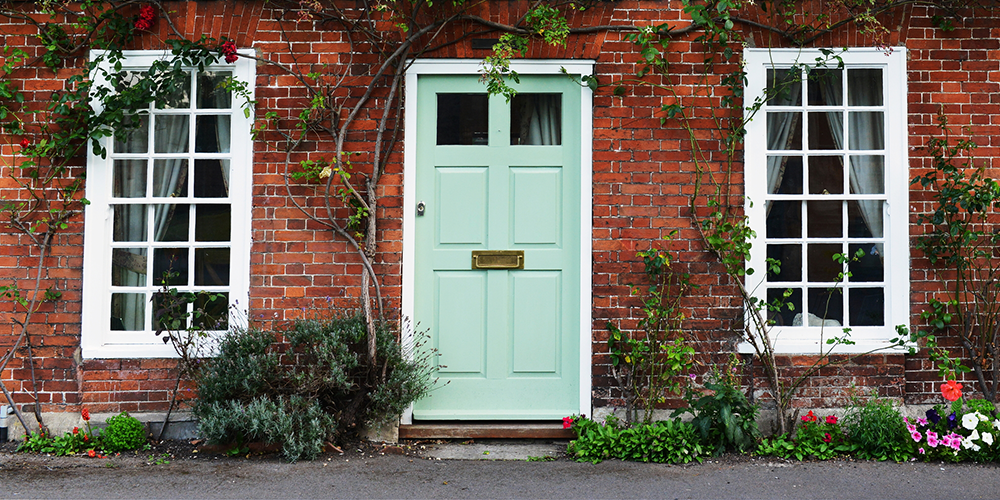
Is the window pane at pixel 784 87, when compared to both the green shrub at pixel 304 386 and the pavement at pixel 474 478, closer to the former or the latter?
the pavement at pixel 474 478

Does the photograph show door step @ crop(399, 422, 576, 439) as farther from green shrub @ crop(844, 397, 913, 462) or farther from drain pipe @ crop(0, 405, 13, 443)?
drain pipe @ crop(0, 405, 13, 443)

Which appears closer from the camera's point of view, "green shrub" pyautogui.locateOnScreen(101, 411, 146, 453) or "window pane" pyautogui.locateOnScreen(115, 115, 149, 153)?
"green shrub" pyautogui.locateOnScreen(101, 411, 146, 453)

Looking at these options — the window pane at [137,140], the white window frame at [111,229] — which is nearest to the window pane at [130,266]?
the white window frame at [111,229]

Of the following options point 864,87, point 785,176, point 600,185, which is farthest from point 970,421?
point 600,185

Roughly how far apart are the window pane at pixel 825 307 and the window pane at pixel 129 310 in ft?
15.3

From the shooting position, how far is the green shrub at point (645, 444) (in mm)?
4629

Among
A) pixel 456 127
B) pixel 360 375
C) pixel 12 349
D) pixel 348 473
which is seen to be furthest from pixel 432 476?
pixel 12 349

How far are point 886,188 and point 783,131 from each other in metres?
0.80

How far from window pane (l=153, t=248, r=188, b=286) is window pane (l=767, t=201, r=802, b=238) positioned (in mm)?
4073

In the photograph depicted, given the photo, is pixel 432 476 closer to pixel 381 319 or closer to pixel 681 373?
pixel 381 319

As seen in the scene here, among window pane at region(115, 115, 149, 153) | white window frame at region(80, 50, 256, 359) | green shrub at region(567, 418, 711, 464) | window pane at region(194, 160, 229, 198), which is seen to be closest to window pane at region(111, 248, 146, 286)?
white window frame at region(80, 50, 256, 359)

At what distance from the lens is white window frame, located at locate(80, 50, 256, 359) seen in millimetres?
5023

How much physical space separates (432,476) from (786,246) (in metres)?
2.86

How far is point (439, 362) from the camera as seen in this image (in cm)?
512
